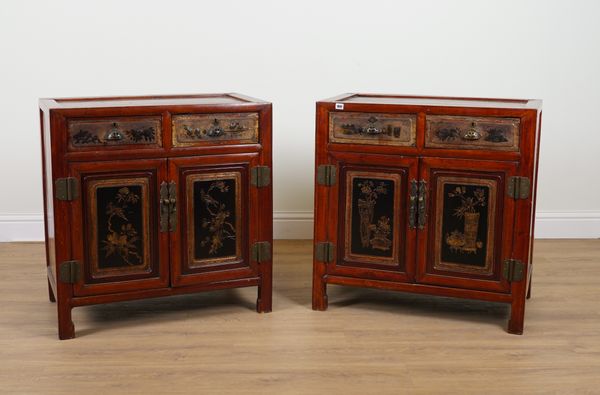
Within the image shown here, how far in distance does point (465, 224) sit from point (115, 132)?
1.35 meters

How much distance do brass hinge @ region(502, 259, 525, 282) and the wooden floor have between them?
219mm

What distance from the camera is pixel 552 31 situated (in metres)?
4.57

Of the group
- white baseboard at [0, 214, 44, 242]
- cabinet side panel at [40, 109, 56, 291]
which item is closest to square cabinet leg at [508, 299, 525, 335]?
cabinet side panel at [40, 109, 56, 291]

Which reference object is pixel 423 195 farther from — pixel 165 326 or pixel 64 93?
pixel 64 93

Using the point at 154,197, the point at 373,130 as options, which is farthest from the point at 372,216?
the point at 154,197

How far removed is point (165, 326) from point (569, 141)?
249 cm

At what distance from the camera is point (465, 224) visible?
11.0 ft

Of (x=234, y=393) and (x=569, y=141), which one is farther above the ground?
(x=569, y=141)

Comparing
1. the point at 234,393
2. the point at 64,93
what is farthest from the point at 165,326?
the point at 64,93

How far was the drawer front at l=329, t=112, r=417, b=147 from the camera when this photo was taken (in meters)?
3.33

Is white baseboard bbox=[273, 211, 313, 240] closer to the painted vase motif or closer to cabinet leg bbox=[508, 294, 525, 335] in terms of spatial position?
the painted vase motif

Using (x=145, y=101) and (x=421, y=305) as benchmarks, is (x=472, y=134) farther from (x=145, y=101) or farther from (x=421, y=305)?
(x=145, y=101)

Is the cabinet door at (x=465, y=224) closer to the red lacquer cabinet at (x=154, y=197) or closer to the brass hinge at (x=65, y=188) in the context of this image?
the red lacquer cabinet at (x=154, y=197)

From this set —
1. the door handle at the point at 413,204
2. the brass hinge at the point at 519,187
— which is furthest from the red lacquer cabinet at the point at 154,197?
the brass hinge at the point at 519,187
